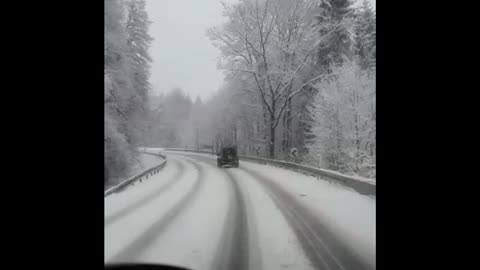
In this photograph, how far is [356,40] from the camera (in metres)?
20.5

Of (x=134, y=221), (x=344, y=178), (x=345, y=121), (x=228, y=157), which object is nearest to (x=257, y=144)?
(x=228, y=157)

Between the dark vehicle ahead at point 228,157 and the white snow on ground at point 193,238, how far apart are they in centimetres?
1506

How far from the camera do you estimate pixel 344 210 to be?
8219 mm

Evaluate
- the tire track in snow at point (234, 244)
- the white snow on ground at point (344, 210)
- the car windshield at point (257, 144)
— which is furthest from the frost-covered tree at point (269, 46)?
the tire track in snow at point (234, 244)

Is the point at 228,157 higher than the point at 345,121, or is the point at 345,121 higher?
the point at 345,121

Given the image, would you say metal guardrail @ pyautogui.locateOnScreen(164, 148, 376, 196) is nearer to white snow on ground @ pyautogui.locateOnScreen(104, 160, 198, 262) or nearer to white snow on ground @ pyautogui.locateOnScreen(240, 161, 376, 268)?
white snow on ground @ pyautogui.locateOnScreen(240, 161, 376, 268)

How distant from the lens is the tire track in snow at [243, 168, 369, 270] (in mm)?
4375

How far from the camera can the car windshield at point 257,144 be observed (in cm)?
530

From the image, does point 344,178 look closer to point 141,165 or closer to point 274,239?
point 274,239

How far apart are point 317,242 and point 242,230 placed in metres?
1.43
